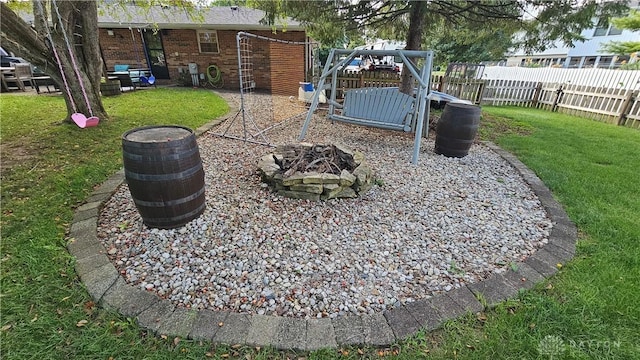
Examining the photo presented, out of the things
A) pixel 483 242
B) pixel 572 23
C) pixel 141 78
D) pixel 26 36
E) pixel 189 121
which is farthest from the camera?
pixel 141 78

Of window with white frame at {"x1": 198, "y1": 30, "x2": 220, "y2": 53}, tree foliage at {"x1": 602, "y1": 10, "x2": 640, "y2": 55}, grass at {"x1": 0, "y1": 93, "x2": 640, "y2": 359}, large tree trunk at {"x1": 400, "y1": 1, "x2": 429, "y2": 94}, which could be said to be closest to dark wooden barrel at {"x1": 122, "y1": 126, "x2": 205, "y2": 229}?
grass at {"x1": 0, "y1": 93, "x2": 640, "y2": 359}

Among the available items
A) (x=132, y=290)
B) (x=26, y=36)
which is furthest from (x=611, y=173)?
(x=26, y=36)

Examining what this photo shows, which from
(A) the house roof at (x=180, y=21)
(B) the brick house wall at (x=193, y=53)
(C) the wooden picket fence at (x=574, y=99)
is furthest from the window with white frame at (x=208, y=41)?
(C) the wooden picket fence at (x=574, y=99)

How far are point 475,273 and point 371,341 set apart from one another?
3.47 ft

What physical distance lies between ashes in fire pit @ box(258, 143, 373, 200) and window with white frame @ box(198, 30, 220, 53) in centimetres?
944

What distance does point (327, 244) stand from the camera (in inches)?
92.4

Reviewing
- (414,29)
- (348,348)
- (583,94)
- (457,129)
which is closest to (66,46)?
(414,29)

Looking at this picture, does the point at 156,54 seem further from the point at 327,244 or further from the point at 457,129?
the point at 327,244

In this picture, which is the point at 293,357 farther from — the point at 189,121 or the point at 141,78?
the point at 141,78

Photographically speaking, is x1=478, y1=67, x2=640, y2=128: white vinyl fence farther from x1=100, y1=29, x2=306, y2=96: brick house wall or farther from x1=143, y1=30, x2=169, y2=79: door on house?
x1=143, y1=30, x2=169, y2=79: door on house

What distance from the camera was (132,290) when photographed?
1.82m

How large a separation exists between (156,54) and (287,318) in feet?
43.7

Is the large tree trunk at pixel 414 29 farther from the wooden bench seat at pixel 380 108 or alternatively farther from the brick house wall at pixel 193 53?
the brick house wall at pixel 193 53

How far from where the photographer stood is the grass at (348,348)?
1520 millimetres
